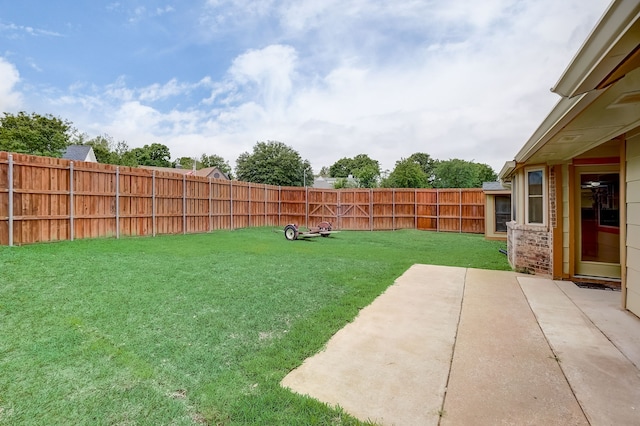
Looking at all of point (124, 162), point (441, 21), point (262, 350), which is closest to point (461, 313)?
point (262, 350)

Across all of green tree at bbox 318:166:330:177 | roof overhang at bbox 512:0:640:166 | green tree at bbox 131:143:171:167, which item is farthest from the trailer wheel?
green tree at bbox 318:166:330:177

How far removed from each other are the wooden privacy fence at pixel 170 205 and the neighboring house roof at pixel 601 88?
1001cm

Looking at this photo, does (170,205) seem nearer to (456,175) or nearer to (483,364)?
(483,364)

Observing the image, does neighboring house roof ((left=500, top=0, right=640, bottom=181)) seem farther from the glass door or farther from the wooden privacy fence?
the wooden privacy fence

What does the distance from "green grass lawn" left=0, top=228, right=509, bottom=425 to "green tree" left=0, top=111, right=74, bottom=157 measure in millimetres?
20067

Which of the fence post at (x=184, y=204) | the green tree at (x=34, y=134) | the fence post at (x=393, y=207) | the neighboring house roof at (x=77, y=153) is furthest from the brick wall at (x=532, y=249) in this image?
the neighboring house roof at (x=77, y=153)

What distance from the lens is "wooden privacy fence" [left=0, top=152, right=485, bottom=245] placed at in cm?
744

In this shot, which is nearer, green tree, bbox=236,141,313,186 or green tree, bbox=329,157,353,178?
green tree, bbox=236,141,313,186

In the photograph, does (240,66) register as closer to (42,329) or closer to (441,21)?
(441,21)

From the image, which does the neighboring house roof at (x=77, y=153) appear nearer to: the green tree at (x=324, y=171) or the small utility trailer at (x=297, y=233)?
the small utility trailer at (x=297, y=233)

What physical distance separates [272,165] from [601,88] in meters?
36.1

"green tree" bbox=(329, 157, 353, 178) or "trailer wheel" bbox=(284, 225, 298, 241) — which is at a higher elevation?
"green tree" bbox=(329, 157, 353, 178)

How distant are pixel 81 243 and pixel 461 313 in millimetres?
8671

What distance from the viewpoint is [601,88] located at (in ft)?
6.55
